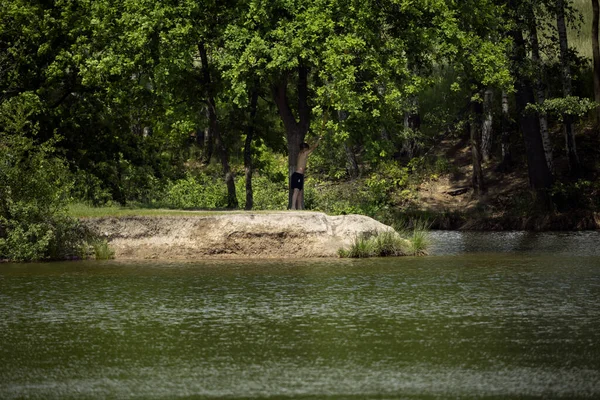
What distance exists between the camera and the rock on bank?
28016mm

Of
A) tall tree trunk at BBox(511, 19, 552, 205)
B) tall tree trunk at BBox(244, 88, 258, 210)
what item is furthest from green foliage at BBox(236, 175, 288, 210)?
tall tree trunk at BBox(511, 19, 552, 205)

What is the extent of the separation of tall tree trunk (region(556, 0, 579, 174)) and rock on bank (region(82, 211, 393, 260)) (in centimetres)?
1747

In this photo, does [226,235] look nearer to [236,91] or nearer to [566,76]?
[236,91]

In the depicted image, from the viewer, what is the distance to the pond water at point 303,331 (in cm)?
1156

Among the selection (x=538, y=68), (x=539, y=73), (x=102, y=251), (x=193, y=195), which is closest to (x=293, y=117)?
(x=193, y=195)

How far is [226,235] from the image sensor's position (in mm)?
28031

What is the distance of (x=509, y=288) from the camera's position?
20.3m

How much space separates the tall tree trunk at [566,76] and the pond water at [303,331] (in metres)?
18.9

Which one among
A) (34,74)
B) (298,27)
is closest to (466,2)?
(298,27)

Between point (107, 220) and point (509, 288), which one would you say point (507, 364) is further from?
point (107, 220)

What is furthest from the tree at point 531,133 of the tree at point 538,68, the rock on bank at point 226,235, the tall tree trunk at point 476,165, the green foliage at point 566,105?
the rock on bank at point 226,235

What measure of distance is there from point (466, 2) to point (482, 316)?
2107 cm

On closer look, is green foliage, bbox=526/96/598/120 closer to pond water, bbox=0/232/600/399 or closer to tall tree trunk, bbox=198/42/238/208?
tall tree trunk, bbox=198/42/238/208

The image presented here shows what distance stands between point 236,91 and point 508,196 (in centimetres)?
1833
